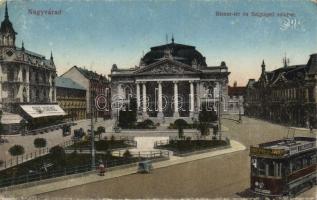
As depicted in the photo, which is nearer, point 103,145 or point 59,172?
point 59,172

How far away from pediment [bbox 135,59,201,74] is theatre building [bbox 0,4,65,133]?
63.7ft

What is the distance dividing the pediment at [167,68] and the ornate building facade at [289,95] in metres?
11.3

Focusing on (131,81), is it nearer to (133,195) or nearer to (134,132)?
(134,132)

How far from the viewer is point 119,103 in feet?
96.2

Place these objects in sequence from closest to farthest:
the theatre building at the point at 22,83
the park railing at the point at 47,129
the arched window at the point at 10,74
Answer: the theatre building at the point at 22,83, the arched window at the point at 10,74, the park railing at the point at 47,129

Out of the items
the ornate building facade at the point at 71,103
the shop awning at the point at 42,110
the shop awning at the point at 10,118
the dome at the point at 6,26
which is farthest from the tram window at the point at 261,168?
the ornate building facade at the point at 71,103

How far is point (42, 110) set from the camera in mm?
24141

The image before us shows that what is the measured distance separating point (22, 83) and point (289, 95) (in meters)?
18.5

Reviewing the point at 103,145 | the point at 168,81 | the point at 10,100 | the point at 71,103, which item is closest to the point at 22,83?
the point at 10,100

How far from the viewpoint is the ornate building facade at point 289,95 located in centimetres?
2414

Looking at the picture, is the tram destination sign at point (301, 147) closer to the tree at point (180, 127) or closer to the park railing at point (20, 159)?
the park railing at point (20, 159)

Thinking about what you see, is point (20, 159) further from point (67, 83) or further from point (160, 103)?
point (160, 103)

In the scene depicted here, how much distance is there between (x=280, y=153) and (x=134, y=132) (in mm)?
18739

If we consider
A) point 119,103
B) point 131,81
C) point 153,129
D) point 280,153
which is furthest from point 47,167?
point 131,81
